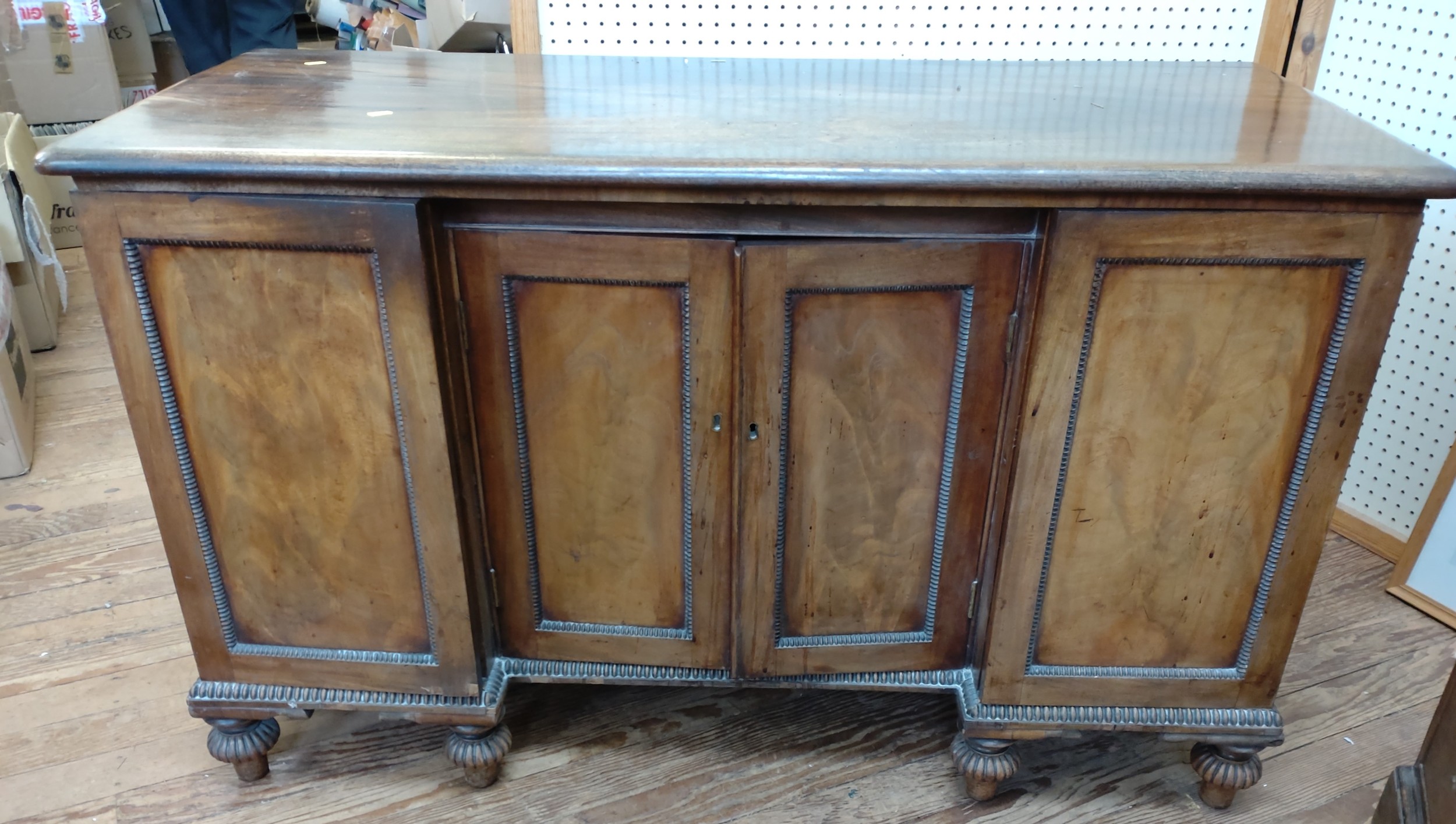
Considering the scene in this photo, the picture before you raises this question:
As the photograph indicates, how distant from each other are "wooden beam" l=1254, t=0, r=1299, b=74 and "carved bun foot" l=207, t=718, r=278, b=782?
1.86 metres

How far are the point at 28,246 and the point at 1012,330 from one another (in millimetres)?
2419

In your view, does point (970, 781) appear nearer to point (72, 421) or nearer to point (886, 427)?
point (886, 427)

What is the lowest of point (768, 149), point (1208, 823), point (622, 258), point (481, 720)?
point (1208, 823)

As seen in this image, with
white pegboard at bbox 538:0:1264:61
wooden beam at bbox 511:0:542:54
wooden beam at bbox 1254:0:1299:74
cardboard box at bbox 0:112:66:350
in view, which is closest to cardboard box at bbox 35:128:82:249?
cardboard box at bbox 0:112:66:350

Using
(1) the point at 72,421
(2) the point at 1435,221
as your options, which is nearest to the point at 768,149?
(2) the point at 1435,221

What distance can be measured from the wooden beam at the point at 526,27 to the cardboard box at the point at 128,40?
2346 millimetres

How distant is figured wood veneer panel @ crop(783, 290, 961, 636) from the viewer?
3.95ft

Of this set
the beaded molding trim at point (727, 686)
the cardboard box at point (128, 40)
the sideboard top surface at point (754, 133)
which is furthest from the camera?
the cardboard box at point (128, 40)

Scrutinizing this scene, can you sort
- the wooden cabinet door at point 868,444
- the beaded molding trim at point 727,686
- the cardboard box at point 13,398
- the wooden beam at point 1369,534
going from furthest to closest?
the cardboard box at point 13,398, the wooden beam at point 1369,534, the beaded molding trim at point 727,686, the wooden cabinet door at point 868,444

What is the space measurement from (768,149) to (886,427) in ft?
1.22

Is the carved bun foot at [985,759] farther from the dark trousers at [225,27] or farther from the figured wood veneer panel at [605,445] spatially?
the dark trousers at [225,27]

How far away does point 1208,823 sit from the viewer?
1476 mm

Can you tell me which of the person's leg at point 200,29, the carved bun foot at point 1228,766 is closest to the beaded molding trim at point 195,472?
the carved bun foot at point 1228,766

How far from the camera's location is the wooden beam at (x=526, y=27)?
68.7 inches
